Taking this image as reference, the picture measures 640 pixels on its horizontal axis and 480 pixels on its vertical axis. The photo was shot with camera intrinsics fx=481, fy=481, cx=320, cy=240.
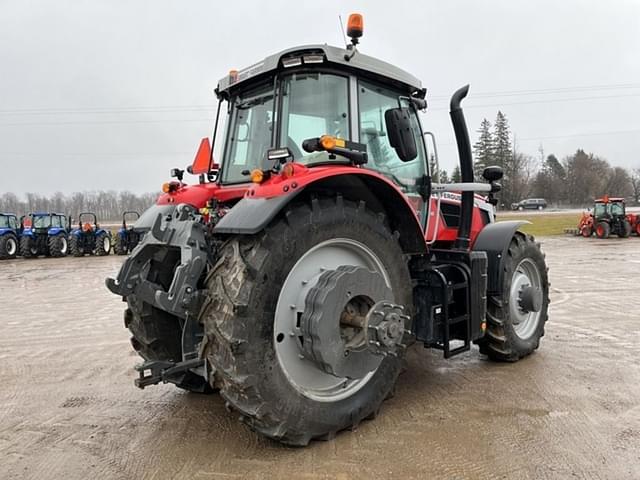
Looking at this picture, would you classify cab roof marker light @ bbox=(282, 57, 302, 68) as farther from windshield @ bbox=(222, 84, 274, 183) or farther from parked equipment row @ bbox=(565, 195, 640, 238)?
parked equipment row @ bbox=(565, 195, 640, 238)

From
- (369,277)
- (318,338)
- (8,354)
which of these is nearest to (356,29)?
(369,277)

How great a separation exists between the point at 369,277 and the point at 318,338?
534 mm

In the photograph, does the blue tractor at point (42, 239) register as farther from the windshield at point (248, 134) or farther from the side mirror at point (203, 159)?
the windshield at point (248, 134)

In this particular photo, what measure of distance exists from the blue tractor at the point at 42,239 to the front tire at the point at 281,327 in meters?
21.2

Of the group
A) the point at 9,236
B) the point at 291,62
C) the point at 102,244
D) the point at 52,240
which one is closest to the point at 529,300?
the point at 291,62

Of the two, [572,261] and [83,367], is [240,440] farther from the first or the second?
[572,261]

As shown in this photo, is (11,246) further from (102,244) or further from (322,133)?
(322,133)

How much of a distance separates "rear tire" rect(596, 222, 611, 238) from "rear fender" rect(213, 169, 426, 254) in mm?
25607

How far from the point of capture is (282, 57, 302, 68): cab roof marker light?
3.37 metres

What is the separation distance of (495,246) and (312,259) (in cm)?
229

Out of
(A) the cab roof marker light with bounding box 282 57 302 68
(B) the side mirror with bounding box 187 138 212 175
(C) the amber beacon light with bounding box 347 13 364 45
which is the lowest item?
(B) the side mirror with bounding box 187 138 212 175

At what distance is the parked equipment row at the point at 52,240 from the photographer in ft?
68.4

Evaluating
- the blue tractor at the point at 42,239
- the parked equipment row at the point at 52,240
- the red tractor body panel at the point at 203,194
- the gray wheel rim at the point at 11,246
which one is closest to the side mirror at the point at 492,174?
the red tractor body panel at the point at 203,194

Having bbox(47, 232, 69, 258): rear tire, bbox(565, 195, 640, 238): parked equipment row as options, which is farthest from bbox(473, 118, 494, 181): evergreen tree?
bbox(47, 232, 69, 258): rear tire
